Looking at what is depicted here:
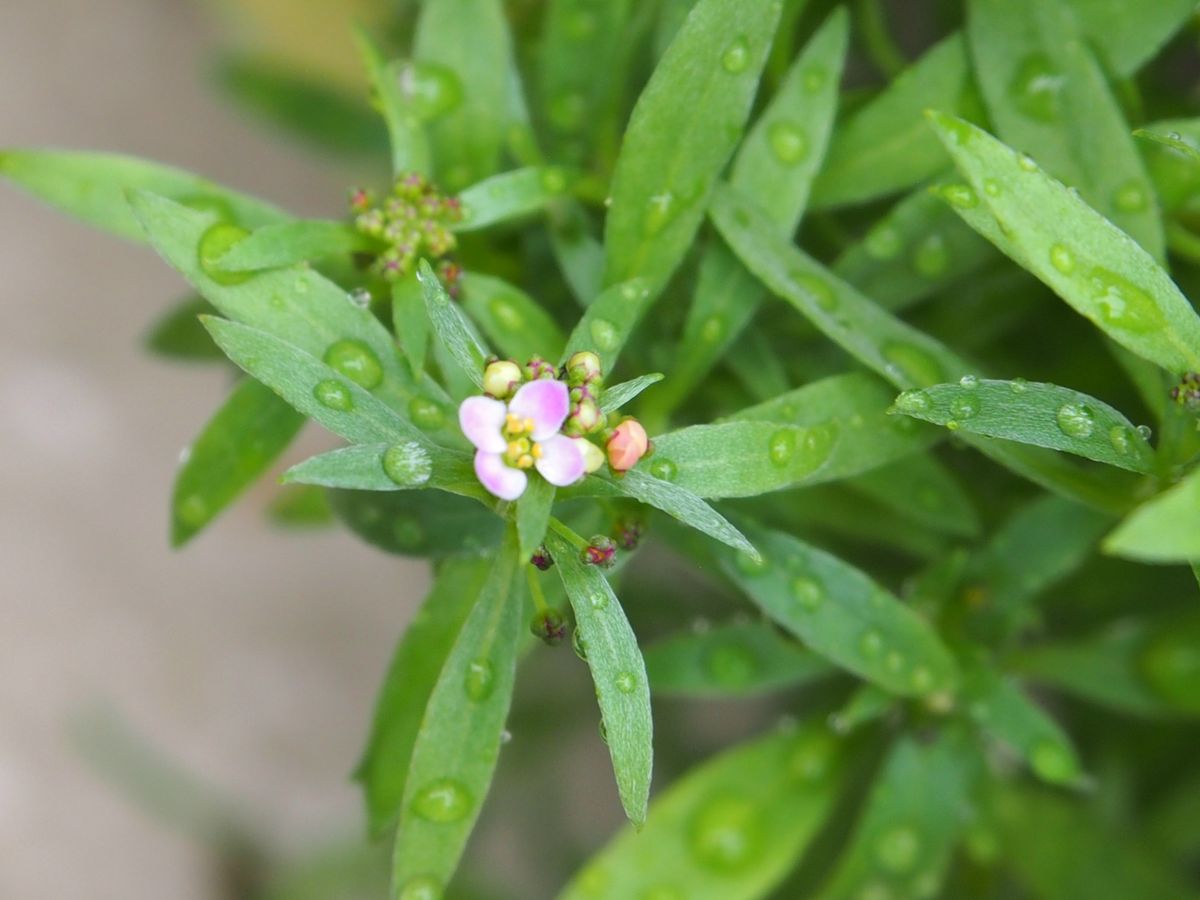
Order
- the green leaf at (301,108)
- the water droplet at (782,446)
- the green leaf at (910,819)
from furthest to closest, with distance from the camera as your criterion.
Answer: the green leaf at (301,108) → the green leaf at (910,819) → the water droplet at (782,446)

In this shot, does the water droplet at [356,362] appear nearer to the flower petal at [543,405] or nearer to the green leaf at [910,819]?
the flower petal at [543,405]

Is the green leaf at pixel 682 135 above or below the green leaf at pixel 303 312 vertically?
above

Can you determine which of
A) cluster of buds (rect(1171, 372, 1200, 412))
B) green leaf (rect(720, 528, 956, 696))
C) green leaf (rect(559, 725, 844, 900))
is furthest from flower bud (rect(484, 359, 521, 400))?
green leaf (rect(559, 725, 844, 900))

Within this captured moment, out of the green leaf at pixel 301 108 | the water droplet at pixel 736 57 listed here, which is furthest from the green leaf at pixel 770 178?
the green leaf at pixel 301 108

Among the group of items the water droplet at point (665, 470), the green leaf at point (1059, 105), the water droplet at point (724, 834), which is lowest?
the water droplet at point (724, 834)

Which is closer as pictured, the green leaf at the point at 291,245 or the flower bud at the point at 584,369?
the flower bud at the point at 584,369

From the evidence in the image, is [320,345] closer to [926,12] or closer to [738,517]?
[738,517]

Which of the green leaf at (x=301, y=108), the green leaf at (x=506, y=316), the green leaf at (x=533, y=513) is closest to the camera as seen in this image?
the green leaf at (x=533, y=513)
